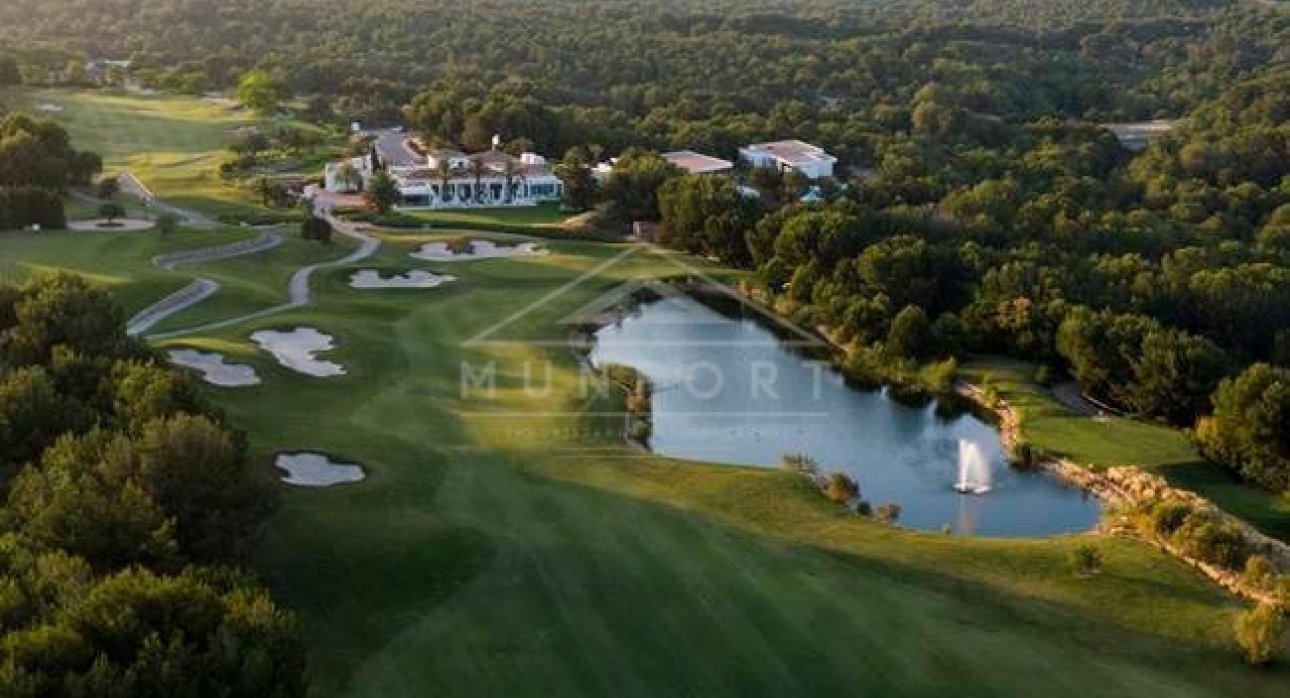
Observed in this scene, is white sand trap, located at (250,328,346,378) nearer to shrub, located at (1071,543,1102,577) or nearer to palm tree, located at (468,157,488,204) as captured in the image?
shrub, located at (1071,543,1102,577)

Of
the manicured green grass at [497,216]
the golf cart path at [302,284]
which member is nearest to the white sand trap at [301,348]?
the golf cart path at [302,284]

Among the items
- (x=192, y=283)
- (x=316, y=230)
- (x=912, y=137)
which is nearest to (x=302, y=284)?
(x=192, y=283)

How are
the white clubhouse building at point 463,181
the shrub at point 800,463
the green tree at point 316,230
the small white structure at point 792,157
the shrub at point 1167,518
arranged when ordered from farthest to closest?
the small white structure at point 792,157 < the white clubhouse building at point 463,181 < the green tree at point 316,230 < the shrub at point 800,463 < the shrub at point 1167,518

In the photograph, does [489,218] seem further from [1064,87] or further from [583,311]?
[1064,87]

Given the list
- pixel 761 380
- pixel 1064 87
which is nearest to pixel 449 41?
pixel 1064 87

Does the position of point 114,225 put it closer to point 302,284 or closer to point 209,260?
point 209,260

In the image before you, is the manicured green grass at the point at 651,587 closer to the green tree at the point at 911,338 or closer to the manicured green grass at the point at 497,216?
the green tree at the point at 911,338
